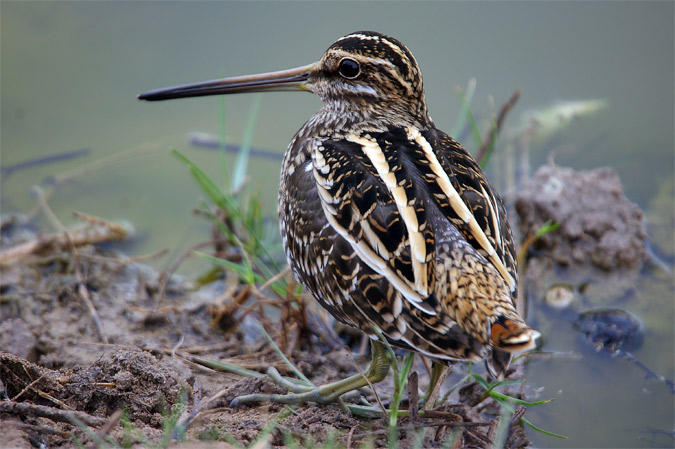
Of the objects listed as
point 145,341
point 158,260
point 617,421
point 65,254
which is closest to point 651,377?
point 617,421

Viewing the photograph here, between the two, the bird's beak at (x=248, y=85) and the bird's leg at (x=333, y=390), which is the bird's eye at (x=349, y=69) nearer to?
the bird's beak at (x=248, y=85)

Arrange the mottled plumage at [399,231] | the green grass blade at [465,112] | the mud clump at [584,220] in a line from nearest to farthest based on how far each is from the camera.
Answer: the mottled plumage at [399,231] < the mud clump at [584,220] < the green grass blade at [465,112]

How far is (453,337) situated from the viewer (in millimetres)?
2576

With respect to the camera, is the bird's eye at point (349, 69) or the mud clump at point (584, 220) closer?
the bird's eye at point (349, 69)

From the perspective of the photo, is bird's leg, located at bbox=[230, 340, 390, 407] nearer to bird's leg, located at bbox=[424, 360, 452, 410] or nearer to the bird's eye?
bird's leg, located at bbox=[424, 360, 452, 410]

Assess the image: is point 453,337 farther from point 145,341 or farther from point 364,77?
point 145,341

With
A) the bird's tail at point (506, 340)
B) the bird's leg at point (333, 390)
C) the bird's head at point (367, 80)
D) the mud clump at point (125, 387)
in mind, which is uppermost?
the bird's head at point (367, 80)

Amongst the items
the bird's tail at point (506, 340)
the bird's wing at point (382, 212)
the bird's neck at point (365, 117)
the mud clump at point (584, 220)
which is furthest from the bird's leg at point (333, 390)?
the mud clump at point (584, 220)

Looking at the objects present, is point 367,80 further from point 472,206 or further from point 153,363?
point 153,363

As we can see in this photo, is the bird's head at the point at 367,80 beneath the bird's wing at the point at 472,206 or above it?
above

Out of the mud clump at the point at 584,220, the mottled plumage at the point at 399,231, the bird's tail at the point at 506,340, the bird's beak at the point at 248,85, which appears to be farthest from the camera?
the mud clump at the point at 584,220

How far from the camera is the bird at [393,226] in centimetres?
262

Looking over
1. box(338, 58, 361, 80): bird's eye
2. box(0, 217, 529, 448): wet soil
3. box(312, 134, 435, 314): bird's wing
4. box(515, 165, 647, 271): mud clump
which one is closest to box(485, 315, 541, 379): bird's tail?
box(312, 134, 435, 314): bird's wing

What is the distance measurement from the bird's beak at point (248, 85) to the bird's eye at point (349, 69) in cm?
26
